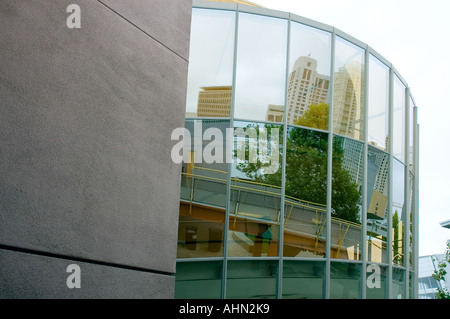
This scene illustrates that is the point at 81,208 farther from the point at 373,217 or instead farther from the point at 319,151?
the point at 373,217

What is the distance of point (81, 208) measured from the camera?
3.53 m

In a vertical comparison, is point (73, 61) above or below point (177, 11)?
below

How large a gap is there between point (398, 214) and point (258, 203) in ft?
16.5

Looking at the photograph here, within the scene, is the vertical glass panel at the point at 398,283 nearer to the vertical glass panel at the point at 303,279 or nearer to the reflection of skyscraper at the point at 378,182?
the reflection of skyscraper at the point at 378,182

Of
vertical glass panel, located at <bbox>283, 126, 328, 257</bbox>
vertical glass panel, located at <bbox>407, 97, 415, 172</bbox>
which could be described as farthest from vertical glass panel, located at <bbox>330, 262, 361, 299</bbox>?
vertical glass panel, located at <bbox>407, 97, 415, 172</bbox>

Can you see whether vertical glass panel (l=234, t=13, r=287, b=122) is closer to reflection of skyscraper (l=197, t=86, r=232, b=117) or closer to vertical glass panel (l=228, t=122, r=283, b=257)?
reflection of skyscraper (l=197, t=86, r=232, b=117)

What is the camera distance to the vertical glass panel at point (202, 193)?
939 centimetres

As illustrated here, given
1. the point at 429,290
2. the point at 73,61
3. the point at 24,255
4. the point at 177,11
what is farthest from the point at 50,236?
the point at 429,290

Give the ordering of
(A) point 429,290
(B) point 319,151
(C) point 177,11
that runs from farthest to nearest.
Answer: (A) point 429,290, (B) point 319,151, (C) point 177,11

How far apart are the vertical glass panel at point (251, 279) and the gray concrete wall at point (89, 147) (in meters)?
5.37

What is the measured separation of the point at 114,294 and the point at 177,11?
2815 mm

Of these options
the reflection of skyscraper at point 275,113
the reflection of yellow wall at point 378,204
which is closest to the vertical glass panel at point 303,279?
the reflection of yellow wall at point 378,204

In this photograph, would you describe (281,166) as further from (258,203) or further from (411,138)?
(411,138)

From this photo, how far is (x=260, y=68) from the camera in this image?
10.8m
